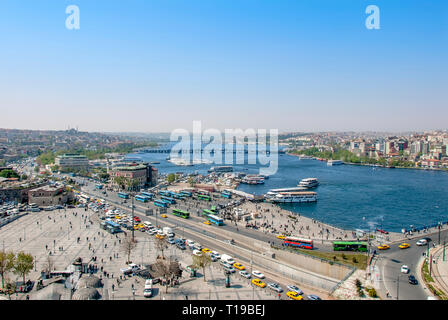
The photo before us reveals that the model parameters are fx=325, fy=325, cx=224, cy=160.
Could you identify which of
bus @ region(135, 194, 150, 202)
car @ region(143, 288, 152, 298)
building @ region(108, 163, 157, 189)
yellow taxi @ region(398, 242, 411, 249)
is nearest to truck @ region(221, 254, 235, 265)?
car @ region(143, 288, 152, 298)

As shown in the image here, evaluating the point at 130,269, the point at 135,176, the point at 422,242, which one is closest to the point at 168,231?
the point at 130,269

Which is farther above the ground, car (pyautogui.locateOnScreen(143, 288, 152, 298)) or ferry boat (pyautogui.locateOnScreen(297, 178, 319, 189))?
car (pyautogui.locateOnScreen(143, 288, 152, 298))

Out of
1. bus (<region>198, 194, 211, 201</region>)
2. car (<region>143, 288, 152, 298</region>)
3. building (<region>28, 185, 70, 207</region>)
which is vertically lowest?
bus (<region>198, 194, 211, 201</region>)

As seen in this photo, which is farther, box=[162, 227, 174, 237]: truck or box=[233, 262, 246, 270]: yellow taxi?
box=[162, 227, 174, 237]: truck

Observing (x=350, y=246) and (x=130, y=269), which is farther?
(x=350, y=246)

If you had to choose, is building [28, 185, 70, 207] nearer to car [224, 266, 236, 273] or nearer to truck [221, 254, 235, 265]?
truck [221, 254, 235, 265]

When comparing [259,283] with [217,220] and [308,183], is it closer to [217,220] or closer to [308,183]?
[217,220]

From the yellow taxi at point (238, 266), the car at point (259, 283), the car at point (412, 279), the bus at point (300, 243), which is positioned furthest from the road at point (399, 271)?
the yellow taxi at point (238, 266)

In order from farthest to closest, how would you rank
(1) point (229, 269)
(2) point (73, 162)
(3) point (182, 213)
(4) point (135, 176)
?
(2) point (73, 162)
(4) point (135, 176)
(3) point (182, 213)
(1) point (229, 269)

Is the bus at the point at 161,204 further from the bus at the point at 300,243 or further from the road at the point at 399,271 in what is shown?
the road at the point at 399,271
